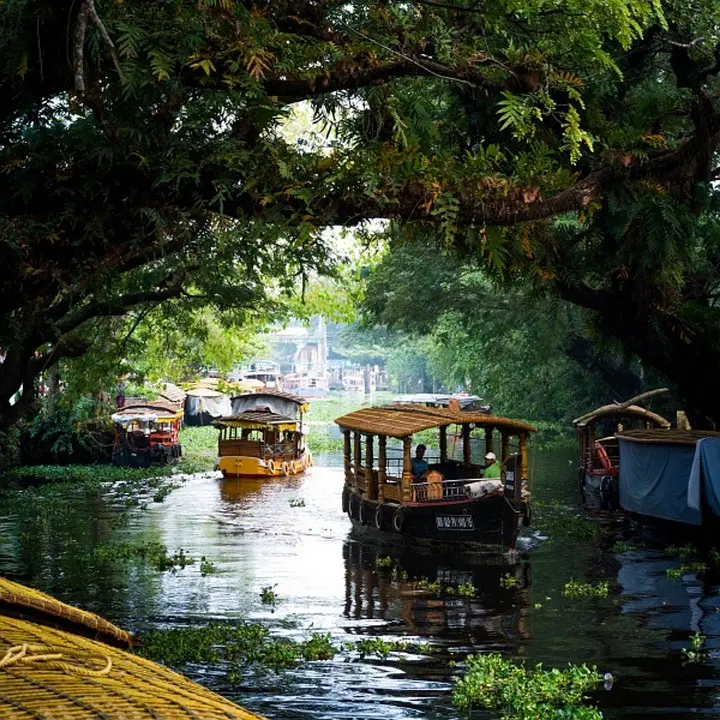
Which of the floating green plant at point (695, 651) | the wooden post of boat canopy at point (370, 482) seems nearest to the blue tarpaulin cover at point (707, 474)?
the wooden post of boat canopy at point (370, 482)

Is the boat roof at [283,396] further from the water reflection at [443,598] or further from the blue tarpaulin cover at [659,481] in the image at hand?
the water reflection at [443,598]

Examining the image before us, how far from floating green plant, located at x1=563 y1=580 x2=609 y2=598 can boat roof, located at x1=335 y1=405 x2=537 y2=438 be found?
12.9 feet

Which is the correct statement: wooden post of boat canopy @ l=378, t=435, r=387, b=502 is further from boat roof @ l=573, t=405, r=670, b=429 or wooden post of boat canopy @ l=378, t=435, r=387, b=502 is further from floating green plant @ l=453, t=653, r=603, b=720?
floating green plant @ l=453, t=653, r=603, b=720

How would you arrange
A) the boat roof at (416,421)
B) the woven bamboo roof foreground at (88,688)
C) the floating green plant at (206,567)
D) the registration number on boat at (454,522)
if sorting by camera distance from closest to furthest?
the woven bamboo roof foreground at (88,688)
the floating green plant at (206,567)
the registration number on boat at (454,522)
the boat roof at (416,421)

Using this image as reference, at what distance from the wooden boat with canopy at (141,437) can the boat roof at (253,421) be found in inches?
134

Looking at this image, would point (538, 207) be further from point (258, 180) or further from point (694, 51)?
point (694, 51)

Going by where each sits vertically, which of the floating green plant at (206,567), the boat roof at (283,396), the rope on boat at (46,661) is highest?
the boat roof at (283,396)

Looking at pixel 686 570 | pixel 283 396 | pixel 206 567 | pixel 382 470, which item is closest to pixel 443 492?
pixel 382 470

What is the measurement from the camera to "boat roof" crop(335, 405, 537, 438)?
20.0 meters

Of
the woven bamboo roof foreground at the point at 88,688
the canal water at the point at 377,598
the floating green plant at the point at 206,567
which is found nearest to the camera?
the woven bamboo roof foreground at the point at 88,688

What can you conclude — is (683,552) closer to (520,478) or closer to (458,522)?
(520,478)

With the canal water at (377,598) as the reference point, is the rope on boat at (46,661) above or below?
above

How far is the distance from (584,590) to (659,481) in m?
6.05

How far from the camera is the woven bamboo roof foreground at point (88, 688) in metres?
4.50
